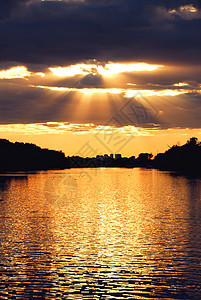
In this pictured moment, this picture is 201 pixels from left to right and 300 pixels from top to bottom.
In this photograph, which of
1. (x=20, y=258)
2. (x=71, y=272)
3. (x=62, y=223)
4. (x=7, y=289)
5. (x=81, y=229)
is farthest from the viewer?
(x=62, y=223)

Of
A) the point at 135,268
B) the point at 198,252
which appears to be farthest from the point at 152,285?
the point at 198,252

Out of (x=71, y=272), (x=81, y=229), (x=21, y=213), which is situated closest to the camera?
(x=71, y=272)

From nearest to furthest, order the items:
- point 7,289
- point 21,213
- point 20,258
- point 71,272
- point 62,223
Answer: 1. point 7,289
2. point 71,272
3. point 20,258
4. point 62,223
5. point 21,213

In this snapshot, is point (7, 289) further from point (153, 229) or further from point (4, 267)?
point (153, 229)

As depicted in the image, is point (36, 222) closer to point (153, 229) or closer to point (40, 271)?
point (153, 229)

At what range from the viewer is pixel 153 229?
43.5 meters

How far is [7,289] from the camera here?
23.5 meters

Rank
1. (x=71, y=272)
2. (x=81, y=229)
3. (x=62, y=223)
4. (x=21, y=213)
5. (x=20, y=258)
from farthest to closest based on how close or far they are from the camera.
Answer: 1. (x=21, y=213)
2. (x=62, y=223)
3. (x=81, y=229)
4. (x=20, y=258)
5. (x=71, y=272)

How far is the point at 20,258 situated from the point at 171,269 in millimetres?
10528

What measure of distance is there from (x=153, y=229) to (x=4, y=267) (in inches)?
753

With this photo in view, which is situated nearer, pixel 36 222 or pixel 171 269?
pixel 171 269

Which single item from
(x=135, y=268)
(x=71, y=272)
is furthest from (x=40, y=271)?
(x=135, y=268)

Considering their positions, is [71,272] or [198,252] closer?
[71,272]

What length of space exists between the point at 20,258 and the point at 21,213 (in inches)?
1053
